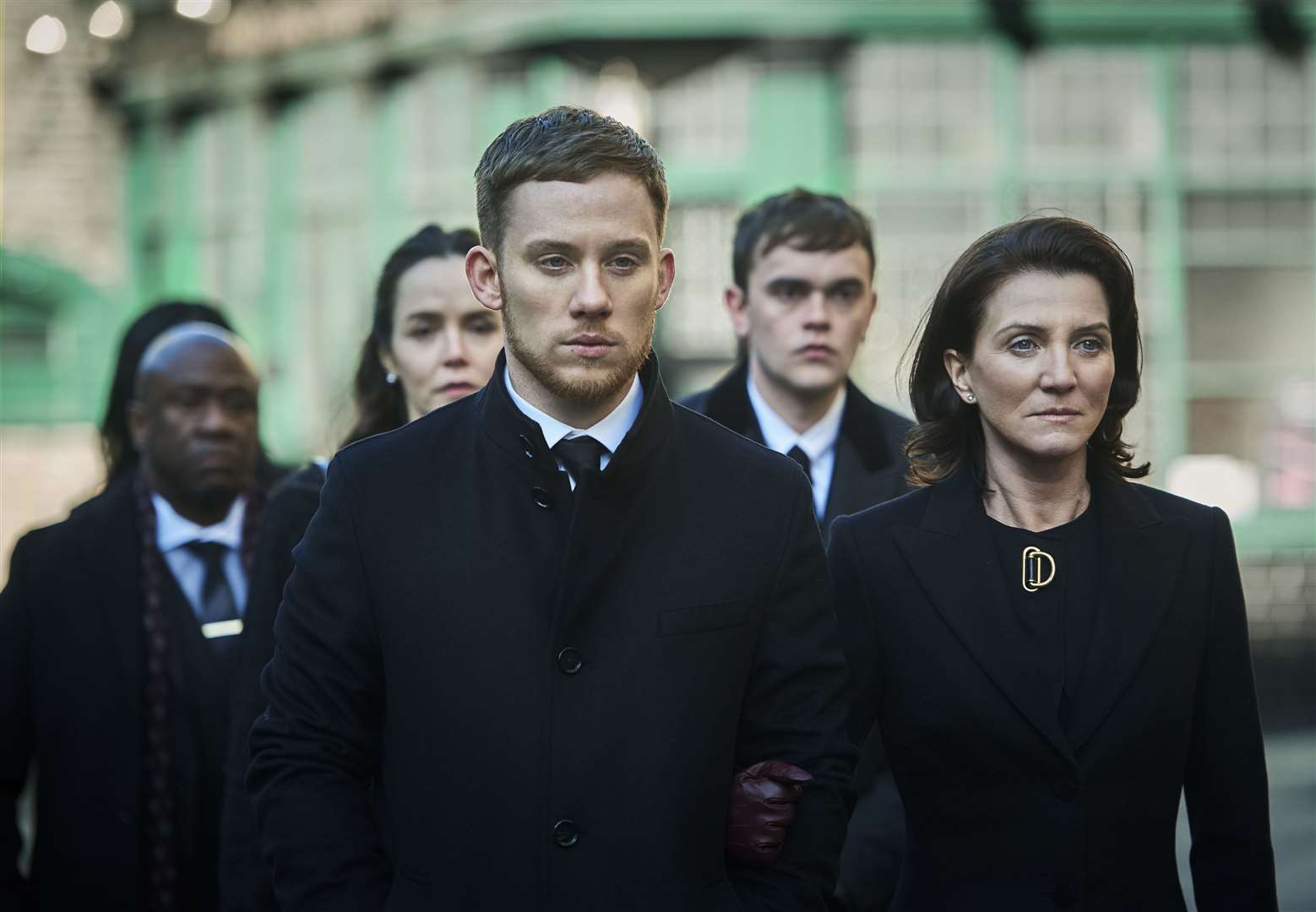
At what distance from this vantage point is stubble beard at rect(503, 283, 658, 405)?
110 inches

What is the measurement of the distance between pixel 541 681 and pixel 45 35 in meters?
14.7

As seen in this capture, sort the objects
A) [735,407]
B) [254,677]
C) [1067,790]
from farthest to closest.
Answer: [735,407] → [254,677] → [1067,790]

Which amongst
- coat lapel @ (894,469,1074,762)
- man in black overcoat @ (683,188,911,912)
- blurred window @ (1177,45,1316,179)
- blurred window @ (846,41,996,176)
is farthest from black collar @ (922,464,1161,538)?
blurred window @ (1177,45,1316,179)

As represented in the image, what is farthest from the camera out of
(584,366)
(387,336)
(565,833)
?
(387,336)

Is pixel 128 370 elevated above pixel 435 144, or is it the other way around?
pixel 435 144

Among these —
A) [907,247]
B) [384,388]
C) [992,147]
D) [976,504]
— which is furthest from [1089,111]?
[976,504]

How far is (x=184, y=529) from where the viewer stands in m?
4.70

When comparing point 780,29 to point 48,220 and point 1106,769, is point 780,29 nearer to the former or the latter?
point 48,220

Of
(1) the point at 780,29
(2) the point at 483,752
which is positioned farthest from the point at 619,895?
(1) the point at 780,29

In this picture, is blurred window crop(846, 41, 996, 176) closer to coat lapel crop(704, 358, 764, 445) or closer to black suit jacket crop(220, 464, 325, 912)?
coat lapel crop(704, 358, 764, 445)

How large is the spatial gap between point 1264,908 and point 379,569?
1842 millimetres

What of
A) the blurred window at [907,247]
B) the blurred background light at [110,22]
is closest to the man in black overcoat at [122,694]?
the blurred window at [907,247]

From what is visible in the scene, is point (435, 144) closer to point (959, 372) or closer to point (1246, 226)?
point (1246, 226)

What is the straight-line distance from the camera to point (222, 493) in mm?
4762
